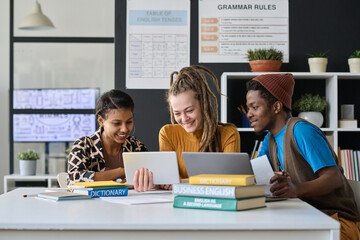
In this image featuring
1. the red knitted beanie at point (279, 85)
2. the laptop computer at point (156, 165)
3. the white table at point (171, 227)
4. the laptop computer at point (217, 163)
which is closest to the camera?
the white table at point (171, 227)

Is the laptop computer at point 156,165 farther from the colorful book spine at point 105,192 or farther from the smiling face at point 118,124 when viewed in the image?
the smiling face at point 118,124

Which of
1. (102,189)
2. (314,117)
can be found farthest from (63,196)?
(314,117)

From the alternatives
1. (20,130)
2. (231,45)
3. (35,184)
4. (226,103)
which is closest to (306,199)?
(226,103)

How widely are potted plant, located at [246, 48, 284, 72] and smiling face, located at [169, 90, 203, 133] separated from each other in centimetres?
158

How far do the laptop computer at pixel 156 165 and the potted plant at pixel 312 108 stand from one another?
2132 millimetres

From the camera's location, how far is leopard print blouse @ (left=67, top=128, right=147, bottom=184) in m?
2.44

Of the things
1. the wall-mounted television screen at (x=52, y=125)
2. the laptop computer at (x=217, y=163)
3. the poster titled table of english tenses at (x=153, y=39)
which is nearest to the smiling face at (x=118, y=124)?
the laptop computer at (x=217, y=163)

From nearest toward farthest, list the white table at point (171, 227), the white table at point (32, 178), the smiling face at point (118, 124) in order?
1. the white table at point (171, 227)
2. the smiling face at point (118, 124)
3. the white table at point (32, 178)

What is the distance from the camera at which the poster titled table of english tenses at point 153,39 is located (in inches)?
165

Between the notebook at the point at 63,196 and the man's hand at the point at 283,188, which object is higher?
the man's hand at the point at 283,188

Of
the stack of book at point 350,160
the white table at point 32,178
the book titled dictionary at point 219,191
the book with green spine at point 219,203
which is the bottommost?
the white table at point 32,178

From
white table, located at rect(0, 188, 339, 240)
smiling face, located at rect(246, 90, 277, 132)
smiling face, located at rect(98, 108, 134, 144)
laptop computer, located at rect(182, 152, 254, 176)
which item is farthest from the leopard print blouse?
white table, located at rect(0, 188, 339, 240)

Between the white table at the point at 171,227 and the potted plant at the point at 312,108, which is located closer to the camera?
the white table at the point at 171,227

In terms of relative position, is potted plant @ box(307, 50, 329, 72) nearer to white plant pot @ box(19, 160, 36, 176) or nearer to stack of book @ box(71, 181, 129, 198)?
stack of book @ box(71, 181, 129, 198)
